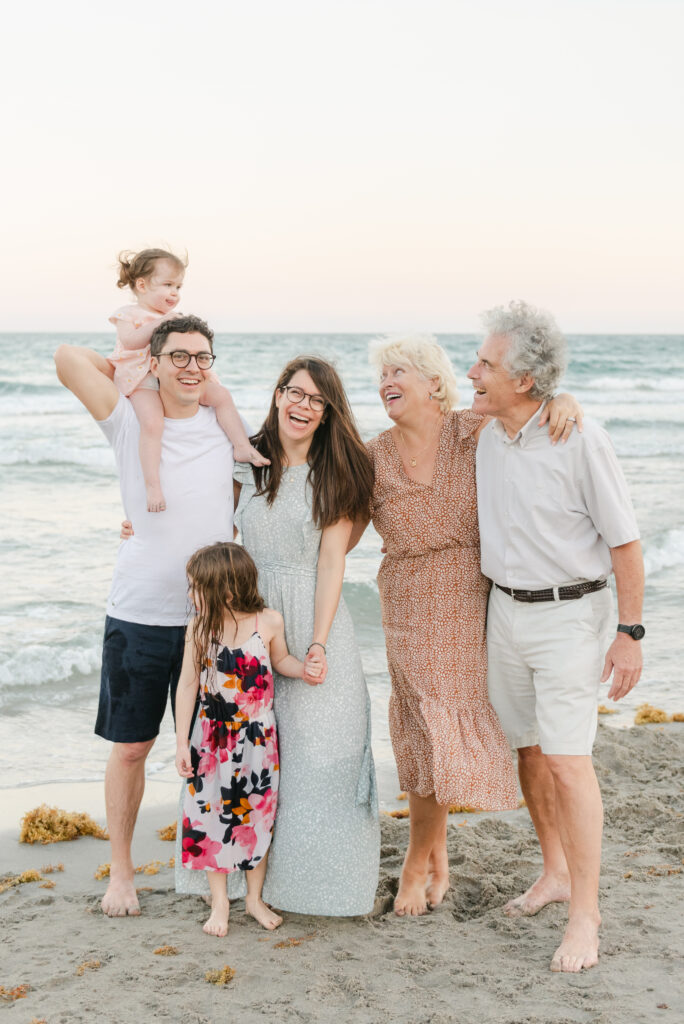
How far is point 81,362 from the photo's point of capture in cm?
349

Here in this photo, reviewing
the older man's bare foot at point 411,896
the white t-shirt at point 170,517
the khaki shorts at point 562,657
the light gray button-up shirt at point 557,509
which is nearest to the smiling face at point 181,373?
the white t-shirt at point 170,517

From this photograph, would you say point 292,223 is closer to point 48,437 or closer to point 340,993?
point 48,437

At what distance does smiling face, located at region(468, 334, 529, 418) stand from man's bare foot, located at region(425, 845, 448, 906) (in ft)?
5.84

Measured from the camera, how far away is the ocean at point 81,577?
18.0ft

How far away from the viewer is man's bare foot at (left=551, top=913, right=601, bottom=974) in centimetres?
300

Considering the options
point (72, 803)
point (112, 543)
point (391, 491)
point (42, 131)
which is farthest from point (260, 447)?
point (42, 131)

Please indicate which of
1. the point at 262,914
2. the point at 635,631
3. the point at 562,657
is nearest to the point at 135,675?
the point at 262,914

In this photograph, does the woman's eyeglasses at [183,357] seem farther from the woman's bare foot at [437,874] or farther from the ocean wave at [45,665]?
the ocean wave at [45,665]

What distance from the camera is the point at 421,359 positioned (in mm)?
3395

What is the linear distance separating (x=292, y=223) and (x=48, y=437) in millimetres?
6732

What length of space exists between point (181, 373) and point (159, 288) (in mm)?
644

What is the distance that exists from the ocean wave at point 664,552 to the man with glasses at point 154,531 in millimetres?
7040

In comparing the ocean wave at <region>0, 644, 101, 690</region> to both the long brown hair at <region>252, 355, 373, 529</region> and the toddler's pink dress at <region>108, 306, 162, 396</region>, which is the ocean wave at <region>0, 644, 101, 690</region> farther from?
the long brown hair at <region>252, 355, 373, 529</region>

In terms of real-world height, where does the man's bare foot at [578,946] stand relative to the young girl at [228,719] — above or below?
below
